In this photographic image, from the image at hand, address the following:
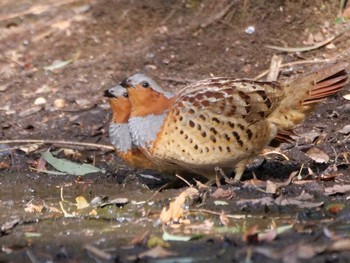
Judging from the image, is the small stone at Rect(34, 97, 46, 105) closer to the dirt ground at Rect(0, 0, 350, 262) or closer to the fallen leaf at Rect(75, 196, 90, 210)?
the dirt ground at Rect(0, 0, 350, 262)

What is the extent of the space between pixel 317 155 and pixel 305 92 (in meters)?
0.64

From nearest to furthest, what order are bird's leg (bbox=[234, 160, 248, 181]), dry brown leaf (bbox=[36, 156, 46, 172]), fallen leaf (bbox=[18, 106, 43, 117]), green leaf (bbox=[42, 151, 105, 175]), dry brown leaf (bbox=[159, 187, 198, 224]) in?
dry brown leaf (bbox=[159, 187, 198, 224])
bird's leg (bbox=[234, 160, 248, 181])
green leaf (bbox=[42, 151, 105, 175])
dry brown leaf (bbox=[36, 156, 46, 172])
fallen leaf (bbox=[18, 106, 43, 117])

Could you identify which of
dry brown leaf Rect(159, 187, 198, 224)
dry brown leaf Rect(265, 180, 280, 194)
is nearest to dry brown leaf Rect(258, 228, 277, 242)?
Answer: dry brown leaf Rect(159, 187, 198, 224)

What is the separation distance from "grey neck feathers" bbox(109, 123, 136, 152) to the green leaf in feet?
1.52

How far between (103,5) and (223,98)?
4.46m

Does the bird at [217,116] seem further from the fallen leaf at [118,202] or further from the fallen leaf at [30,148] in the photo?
the fallen leaf at [30,148]

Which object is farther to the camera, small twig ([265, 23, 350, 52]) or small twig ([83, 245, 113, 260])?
small twig ([265, 23, 350, 52])

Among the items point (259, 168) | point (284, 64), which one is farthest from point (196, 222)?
point (284, 64)

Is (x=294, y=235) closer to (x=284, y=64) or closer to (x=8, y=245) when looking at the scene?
(x=8, y=245)

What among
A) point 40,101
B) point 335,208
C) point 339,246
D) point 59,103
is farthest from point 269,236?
point 40,101

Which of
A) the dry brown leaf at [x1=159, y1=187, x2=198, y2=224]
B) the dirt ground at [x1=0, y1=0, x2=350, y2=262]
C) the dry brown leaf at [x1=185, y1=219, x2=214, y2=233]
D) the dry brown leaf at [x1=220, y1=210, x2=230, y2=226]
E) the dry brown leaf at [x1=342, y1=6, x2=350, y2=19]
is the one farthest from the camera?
the dry brown leaf at [x1=342, y1=6, x2=350, y2=19]

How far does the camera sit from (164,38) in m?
10.1

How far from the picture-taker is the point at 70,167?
7.89 meters

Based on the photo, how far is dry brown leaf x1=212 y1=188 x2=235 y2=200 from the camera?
20.7 feet
